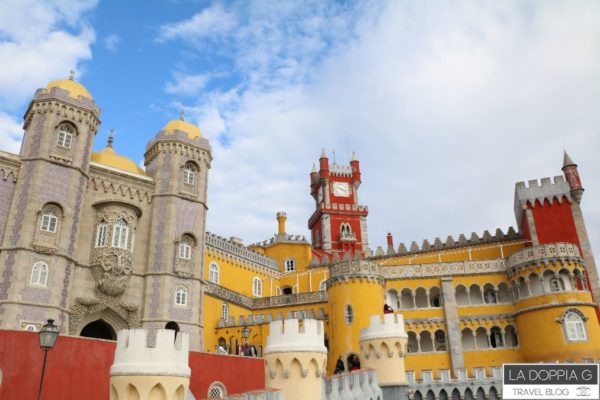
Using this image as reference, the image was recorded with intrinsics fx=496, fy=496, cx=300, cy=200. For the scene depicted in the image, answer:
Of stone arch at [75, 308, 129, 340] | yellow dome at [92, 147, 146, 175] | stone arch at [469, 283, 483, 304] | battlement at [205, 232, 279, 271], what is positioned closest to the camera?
stone arch at [75, 308, 129, 340]

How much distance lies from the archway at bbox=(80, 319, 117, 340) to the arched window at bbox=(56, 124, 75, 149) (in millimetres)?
9917

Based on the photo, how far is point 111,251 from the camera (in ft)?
89.5

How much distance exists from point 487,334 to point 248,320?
54.4ft

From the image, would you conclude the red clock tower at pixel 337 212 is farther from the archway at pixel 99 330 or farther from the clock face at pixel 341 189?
the archway at pixel 99 330

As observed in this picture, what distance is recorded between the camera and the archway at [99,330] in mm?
27516

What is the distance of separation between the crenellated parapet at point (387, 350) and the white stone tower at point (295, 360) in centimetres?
736

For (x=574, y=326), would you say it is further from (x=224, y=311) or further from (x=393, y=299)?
(x=224, y=311)

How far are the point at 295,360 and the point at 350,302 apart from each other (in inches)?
727

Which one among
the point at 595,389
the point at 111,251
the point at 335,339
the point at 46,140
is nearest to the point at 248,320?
the point at 335,339

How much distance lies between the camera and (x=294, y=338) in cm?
1408

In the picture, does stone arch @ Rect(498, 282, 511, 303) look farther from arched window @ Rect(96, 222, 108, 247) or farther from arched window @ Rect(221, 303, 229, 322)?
arched window @ Rect(96, 222, 108, 247)

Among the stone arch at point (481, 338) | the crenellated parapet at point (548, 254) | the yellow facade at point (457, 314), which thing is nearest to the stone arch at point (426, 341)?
the yellow facade at point (457, 314)

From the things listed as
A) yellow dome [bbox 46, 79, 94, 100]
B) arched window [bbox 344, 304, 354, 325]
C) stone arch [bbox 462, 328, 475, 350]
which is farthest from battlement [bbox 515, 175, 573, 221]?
yellow dome [bbox 46, 79, 94, 100]

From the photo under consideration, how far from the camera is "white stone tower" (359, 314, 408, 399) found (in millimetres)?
20922
